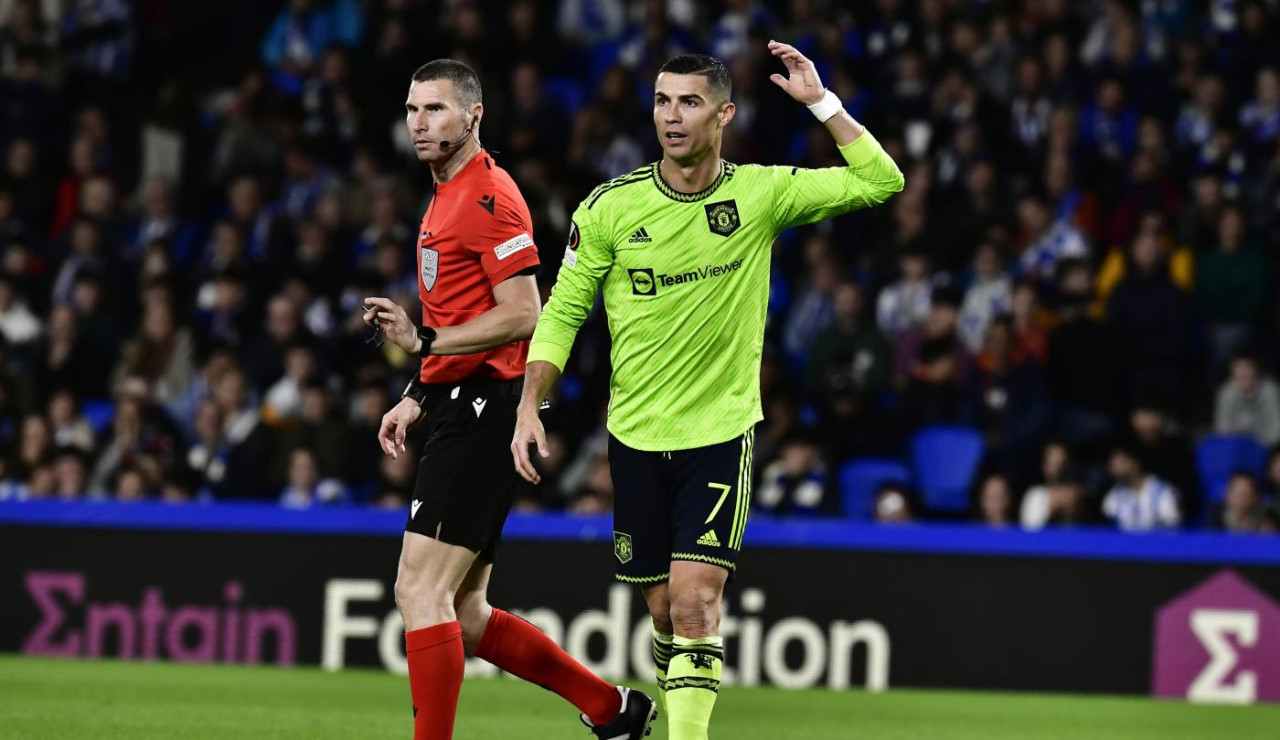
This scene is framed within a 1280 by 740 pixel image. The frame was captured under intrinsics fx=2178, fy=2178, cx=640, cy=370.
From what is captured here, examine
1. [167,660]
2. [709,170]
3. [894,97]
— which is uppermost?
[894,97]

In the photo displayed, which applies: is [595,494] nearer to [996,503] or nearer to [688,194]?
[996,503]

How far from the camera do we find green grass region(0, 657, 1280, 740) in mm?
9648

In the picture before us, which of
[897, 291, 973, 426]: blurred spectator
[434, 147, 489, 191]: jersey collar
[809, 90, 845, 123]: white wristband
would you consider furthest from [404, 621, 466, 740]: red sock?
[897, 291, 973, 426]: blurred spectator

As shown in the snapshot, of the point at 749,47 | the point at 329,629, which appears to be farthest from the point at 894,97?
the point at 329,629

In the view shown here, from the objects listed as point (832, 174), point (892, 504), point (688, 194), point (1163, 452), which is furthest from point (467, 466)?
point (1163, 452)

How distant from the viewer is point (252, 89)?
1944 cm

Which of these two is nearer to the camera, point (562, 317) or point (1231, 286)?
point (562, 317)

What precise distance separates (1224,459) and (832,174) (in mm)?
8433

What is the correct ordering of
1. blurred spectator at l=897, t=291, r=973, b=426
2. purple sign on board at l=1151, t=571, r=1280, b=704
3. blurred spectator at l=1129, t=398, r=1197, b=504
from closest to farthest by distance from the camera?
purple sign on board at l=1151, t=571, r=1280, b=704
blurred spectator at l=1129, t=398, r=1197, b=504
blurred spectator at l=897, t=291, r=973, b=426

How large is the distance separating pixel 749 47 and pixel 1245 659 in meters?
7.60

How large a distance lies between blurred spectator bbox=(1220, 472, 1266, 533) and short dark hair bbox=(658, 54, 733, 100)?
7.62m

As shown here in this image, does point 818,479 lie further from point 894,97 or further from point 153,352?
point 153,352

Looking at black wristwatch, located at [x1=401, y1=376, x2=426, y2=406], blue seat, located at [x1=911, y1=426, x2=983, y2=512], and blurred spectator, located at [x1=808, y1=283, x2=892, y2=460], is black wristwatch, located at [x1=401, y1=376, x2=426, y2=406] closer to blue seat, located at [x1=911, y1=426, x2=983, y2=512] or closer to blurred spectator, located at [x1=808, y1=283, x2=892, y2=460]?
blurred spectator, located at [x1=808, y1=283, x2=892, y2=460]

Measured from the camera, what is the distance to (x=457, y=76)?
309 inches
